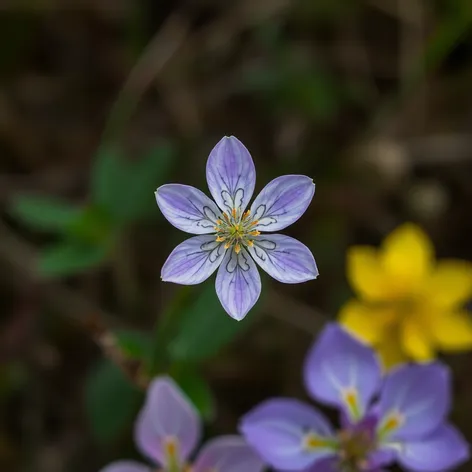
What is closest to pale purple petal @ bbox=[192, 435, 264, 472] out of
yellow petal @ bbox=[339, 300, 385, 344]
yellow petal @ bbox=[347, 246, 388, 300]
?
yellow petal @ bbox=[339, 300, 385, 344]

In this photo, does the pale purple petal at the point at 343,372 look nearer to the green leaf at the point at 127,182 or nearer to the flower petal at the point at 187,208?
the flower petal at the point at 187,208

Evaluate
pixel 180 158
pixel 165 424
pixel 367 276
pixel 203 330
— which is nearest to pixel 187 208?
pixel 165 424

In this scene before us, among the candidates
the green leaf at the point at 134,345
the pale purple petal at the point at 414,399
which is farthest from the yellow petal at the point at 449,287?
the green leaf at the point at 134,345

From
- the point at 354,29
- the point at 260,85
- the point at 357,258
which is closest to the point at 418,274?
the point at 357,258

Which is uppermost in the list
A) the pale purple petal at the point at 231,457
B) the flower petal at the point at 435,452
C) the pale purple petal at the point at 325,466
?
the flower petal at the point at 435,452

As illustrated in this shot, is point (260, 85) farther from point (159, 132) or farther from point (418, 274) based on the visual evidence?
point (418, 274)

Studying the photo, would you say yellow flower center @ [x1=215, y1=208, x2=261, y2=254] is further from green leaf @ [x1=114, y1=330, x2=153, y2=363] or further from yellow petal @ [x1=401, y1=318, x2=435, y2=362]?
yellow petal @ [x1=401, y1=318, x2=435, y2=362]
